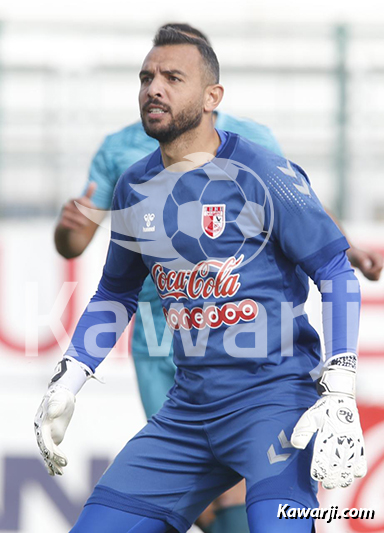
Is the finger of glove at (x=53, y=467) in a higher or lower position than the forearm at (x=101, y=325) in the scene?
lower

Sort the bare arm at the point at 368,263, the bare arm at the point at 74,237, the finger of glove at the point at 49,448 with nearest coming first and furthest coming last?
1. the finger of glove at the point at 49,448
2. the bare arm at the point at 368,263
3. the bare arm at the point at 74,237

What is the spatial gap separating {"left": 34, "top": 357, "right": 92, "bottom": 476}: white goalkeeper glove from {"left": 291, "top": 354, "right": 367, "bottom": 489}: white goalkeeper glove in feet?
2.46

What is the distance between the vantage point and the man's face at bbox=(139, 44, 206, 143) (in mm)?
2791

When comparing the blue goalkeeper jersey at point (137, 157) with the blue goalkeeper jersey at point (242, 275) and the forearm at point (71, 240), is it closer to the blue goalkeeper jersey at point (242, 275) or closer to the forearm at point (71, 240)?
the forearm at point (71, 240)

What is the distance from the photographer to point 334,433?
247 centimetres

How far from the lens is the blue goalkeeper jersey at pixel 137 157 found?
12.8 ft

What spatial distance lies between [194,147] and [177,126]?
95 millimetres

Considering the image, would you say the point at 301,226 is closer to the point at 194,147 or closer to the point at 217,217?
the point at 217,217

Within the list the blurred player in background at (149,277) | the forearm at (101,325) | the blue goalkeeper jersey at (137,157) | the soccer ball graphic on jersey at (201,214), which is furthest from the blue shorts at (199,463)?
the blue goalkeeper jersey at (137,157)

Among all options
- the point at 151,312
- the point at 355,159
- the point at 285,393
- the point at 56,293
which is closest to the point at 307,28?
the point at 355,159

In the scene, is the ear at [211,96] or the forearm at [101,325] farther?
the forearm at [101,325]

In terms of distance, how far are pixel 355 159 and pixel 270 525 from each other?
13.4ft

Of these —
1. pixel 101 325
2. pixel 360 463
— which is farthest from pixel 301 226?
pixel 101 325

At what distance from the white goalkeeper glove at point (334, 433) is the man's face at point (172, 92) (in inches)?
32.4
